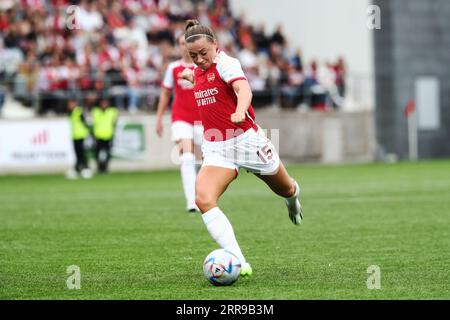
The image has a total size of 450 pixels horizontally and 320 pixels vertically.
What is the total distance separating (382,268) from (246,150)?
65.1 inches

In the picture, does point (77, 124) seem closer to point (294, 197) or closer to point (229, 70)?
point (294, 197)

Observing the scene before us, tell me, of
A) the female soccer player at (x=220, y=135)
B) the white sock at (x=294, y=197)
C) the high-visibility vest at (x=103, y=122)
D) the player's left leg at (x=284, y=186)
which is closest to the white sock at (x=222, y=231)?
the female soccer player at (x=220, y=135)

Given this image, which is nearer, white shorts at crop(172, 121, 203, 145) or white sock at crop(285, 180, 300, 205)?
white sock at crop(285, 180, 300, 205)

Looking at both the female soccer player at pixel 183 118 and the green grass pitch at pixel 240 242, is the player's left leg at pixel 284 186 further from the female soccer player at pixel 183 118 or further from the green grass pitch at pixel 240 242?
the female soccer player at pixel 183 118

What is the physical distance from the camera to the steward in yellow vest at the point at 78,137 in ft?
92.8

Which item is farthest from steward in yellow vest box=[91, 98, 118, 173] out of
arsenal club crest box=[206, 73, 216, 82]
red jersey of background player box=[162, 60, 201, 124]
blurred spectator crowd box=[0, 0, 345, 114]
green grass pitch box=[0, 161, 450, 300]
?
arsenal club crest box=[206, 73, 216, 82]

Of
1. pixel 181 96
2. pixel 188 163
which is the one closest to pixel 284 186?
pixel 188 163

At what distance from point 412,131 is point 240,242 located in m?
27.0

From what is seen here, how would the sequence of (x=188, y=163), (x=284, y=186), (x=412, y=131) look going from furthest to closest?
(x=412, y=131), (x=188, y=163), (x=284, y=186)

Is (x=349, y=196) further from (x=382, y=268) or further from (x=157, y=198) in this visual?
(x=382, y=268)

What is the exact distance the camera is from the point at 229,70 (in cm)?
876

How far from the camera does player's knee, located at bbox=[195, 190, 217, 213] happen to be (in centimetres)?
873

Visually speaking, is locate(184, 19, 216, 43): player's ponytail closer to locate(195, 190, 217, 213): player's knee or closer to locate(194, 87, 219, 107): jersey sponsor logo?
locate(194, 87, 219, 107): jersey sponsor logo

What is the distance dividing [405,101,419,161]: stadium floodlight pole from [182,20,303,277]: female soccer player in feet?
95.6
